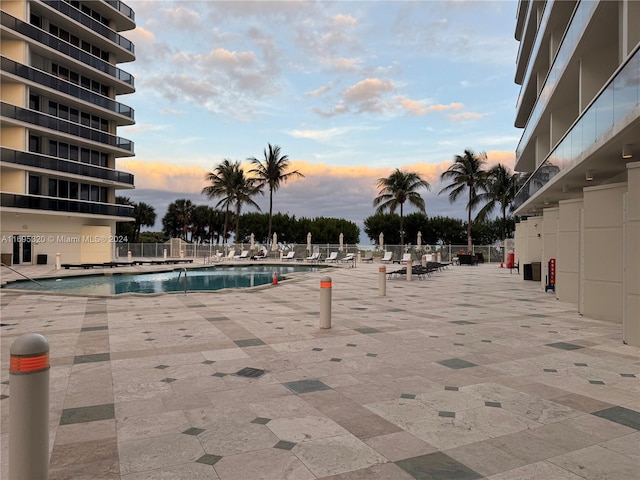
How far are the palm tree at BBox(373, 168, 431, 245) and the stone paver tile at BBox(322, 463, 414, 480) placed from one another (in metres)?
44.1

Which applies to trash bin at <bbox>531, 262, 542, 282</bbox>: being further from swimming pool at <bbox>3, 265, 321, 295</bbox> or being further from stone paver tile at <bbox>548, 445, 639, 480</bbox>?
stone paver tile at <bbox>548, 445, 639, 480</bbox>

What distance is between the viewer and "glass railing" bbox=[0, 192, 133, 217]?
31500 mm

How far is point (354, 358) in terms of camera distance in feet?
23.6

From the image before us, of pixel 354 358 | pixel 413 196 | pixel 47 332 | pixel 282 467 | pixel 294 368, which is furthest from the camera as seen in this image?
pixel 413 196

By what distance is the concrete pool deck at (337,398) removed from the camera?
379 centimetres

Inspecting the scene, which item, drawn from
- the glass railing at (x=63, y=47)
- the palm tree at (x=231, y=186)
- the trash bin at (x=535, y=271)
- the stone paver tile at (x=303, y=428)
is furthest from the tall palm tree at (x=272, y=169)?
the stone paver tile at (x=303, y=428)

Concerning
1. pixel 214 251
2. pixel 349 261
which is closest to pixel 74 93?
pixel 214 251

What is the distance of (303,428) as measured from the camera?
14.6 feet

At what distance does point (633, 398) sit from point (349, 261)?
3466 cm

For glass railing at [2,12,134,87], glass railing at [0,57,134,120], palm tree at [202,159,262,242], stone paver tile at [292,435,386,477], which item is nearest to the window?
glass railing at [0,57,134,120]

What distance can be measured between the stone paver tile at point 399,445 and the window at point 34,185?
38.0 metres

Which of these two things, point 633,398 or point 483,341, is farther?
point 483,341

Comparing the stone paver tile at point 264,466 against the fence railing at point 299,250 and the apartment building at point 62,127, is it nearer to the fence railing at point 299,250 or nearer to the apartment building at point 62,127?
the apartment building at point 62,127

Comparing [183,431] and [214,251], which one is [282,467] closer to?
[183,431]
